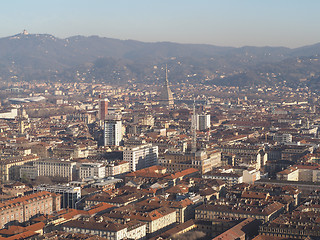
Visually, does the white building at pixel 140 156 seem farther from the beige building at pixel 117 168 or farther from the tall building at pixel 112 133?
the tall building at pixel 112 133

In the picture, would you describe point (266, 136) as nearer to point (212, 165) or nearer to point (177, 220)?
point (212, 165)

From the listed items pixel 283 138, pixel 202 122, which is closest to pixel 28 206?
pixel 283 138

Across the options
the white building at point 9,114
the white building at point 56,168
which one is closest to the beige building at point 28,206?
the white building at point 56,168

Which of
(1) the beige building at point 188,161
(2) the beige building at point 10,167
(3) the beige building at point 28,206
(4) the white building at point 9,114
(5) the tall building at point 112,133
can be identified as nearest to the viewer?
(3) the beige building at point 28,206

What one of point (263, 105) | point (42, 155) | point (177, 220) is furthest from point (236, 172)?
point (263, 105)

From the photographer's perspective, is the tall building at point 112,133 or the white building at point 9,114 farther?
the white building at point 9,114

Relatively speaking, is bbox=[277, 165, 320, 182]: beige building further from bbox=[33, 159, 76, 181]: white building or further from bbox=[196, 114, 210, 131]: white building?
bbox=[196, 114, 210, 131]: white building

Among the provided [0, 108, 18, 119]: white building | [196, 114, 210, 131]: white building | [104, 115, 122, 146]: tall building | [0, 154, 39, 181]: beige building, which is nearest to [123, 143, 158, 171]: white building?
[104, 115, 122, 146]: tall building
